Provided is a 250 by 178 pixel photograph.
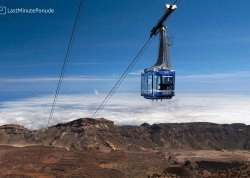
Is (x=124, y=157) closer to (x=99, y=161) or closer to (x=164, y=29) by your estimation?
(x=99, y=161)

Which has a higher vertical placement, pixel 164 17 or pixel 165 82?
pixel 164 17

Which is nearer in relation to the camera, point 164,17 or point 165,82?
point 164,17

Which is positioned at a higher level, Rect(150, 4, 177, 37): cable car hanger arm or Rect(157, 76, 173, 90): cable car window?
Rect(150, 4, 177, 37): cable car hanger arm

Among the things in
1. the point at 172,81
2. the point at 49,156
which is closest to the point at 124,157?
the point at 49,156

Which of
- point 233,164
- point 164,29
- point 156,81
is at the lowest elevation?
point 233,164

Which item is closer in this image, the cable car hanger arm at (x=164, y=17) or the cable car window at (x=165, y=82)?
the cable car hanger arm at (x=164, y=17)

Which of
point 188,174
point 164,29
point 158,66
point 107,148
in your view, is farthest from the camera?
point 107,148

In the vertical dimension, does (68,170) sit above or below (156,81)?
below

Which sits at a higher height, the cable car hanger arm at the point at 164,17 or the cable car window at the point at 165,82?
the cable car hanger arm at the point at 164,17

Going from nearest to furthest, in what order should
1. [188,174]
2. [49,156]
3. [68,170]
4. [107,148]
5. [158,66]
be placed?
[158,66]
[188,174]
[68,170]
[49,156]
[107,148]

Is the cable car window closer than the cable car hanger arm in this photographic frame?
No

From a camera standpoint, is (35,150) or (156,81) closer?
(156,81)
